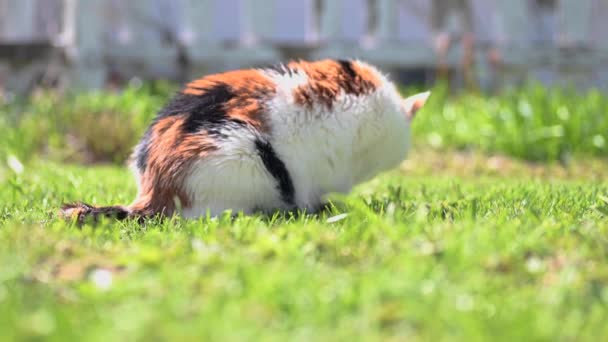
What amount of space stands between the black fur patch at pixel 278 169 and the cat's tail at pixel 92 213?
557mm

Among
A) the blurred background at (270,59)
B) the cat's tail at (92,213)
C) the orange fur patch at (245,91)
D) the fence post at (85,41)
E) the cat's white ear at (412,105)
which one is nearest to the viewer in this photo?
the cat's tail at (92,213)

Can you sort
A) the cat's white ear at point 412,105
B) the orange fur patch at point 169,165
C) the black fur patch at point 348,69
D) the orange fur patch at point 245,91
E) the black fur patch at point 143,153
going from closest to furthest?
the orange fur patch at point 169,165
the orange fur patch at point 245,91
the black fur patch at point 143,153
the black fur patch at point 348,69
the cat's white ear at point 412,105

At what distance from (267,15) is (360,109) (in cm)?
495

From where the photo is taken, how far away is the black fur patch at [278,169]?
3115 millimetres

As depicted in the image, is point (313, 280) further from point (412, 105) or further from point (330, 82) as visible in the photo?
point (412, 105)

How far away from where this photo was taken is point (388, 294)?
5.72 feet

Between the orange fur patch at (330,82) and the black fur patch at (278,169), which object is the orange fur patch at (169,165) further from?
the orange fur patch at (330,82)

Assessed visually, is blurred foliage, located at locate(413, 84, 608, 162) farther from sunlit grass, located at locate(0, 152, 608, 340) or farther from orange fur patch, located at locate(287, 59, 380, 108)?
sunlit grass, located at locate(0, 152, 608, 340)

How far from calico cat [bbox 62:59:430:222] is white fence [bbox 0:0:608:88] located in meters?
4.28

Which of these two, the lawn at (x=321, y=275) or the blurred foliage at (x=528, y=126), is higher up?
the lawn at (x=321, y=275)

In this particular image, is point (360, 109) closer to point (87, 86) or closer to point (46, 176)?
point (46, 176)

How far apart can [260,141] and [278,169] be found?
Result: 0.16 m

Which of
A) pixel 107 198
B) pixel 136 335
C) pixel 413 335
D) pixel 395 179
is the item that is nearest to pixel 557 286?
pixel 413 335

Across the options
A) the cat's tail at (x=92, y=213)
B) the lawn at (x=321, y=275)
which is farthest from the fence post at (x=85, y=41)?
the cat's tail at (x=92, y=213)
